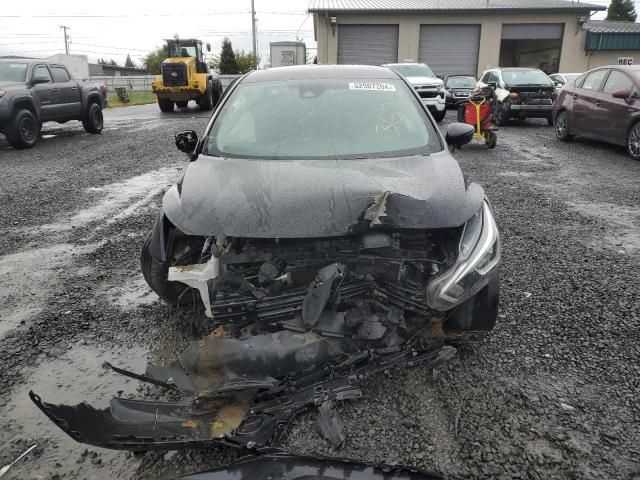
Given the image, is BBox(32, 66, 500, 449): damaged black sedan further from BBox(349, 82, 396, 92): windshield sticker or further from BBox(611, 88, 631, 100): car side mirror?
BBox(611, 88, 631, 100): car side mirror

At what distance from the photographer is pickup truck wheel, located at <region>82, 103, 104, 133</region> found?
41.4 ft

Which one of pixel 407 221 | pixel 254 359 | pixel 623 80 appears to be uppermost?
pixel 623 80

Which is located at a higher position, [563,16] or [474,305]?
[563,16]

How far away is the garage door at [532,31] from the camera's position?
27234mm

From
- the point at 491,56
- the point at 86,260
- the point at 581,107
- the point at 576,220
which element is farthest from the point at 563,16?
the point at 86,260

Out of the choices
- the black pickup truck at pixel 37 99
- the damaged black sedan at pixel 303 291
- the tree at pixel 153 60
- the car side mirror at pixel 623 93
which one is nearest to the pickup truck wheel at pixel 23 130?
the black pickup truck at pixel 37 99

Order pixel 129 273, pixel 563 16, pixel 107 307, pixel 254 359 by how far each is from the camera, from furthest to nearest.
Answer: pixel 563 16 → pixel 129 273 → pixel 107 307 → pixel 254 359

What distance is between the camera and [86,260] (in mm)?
4387

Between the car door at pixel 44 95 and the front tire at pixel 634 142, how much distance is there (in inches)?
463

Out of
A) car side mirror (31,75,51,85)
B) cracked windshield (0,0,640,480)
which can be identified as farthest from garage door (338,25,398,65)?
cracked windshield (0,0,640,480)

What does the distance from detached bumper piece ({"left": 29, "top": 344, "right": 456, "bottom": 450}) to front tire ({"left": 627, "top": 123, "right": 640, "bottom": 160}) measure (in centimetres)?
806

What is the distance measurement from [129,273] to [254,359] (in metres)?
2.24

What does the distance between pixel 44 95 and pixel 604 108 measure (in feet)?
37.9

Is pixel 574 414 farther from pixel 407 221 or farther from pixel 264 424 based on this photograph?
pixel 264 424
